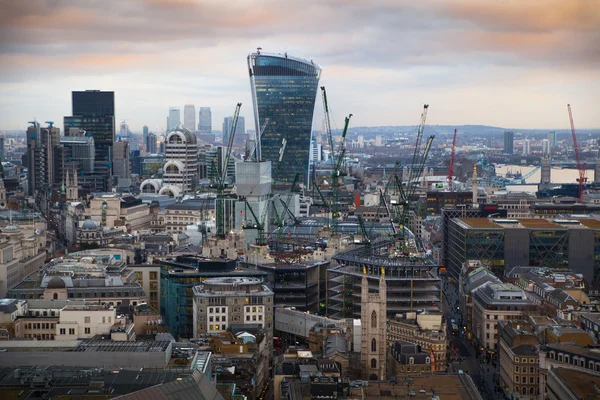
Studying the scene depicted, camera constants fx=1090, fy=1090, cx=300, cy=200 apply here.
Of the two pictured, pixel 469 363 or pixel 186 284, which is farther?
pixel 186 284

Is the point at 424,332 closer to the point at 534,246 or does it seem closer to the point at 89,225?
the point at 534,246

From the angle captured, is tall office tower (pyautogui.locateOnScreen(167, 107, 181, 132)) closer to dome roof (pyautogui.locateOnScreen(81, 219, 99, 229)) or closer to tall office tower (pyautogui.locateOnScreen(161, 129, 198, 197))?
tall office tower (pyautogui.locateOnScreen(161, 129, 198, 197))

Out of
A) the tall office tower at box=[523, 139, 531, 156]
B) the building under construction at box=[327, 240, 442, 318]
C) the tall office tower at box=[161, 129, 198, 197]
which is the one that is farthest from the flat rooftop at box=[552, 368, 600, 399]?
the tall office tower at box=[523, 139, 531, 156]

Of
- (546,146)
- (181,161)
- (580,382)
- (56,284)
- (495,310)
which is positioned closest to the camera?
(580,382)

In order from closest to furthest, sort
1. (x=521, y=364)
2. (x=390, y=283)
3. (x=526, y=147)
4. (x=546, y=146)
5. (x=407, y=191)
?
(x=521, y=364), (x=390, y=283), (x=407, y=191), (x=546, y=146), (x=526, y=147)

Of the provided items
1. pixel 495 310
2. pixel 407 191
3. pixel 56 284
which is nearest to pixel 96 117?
pixel 407 191

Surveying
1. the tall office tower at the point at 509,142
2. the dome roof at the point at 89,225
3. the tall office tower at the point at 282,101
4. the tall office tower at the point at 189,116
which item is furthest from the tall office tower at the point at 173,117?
the dome roof at the point at 89,225

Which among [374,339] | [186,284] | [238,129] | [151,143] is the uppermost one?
[238,129]
